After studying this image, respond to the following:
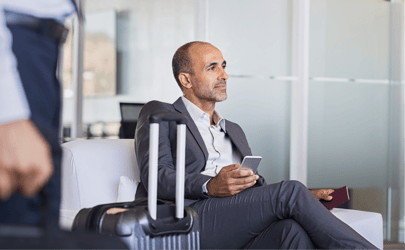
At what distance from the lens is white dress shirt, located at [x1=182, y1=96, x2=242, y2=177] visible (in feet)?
6.74

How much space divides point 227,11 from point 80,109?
281 centimetres

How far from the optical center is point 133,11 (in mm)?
6203

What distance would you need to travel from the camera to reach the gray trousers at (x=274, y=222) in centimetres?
150

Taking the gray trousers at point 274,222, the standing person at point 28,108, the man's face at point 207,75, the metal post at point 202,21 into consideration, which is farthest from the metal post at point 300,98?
the standing person at point 28,108

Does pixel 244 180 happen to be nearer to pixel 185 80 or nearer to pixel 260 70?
pixel 185 80

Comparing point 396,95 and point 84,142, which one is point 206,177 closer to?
point 84,142

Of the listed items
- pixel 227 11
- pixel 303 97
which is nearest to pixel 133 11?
pixel 227 11

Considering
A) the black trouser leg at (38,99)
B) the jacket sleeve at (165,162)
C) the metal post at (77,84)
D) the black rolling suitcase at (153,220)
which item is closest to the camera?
the black trouser leg at (38,99)

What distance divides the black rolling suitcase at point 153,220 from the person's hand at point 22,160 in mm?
564

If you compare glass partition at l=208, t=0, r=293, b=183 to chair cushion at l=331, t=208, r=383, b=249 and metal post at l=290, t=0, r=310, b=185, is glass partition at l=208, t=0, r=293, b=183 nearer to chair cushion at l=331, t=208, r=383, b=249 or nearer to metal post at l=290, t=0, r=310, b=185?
metal post at l=290, t=0, r=310, b=185

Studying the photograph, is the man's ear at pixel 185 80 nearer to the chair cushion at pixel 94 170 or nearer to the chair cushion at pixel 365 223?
the chair cushion at pixel 94 170

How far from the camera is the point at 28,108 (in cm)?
51

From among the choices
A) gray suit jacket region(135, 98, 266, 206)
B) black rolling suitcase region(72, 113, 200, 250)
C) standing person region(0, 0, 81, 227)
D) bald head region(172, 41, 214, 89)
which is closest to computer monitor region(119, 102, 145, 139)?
bald head region(172, 41, 214, 89)

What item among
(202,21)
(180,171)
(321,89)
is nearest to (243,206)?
(180,171)
